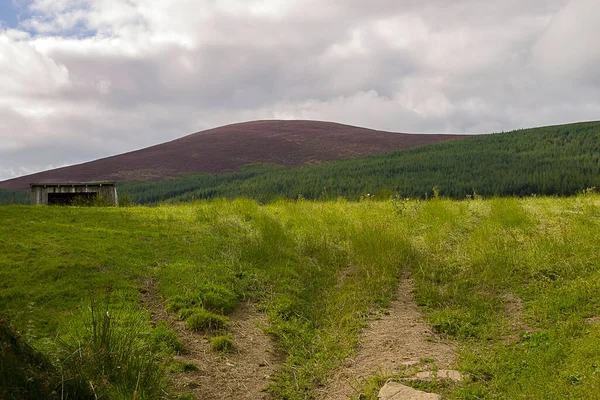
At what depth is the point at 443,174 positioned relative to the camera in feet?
179

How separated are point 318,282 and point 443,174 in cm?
4890

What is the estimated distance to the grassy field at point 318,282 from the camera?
5254 mm

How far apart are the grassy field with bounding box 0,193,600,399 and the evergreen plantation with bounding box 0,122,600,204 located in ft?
109

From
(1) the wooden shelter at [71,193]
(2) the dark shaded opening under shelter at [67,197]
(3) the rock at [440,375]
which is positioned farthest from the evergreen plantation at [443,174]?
(3) the rock at [440,375]

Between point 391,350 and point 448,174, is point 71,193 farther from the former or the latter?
point 448,174

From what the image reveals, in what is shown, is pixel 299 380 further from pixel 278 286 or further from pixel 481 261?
pixel 481 261

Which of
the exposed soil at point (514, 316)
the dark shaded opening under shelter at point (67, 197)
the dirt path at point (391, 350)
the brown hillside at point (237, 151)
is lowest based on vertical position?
the dirt path at point (391, 350)

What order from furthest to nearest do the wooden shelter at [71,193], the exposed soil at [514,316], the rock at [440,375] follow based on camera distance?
the wooden shelter at [71,193] → the exposed soil at [514,316] → the rock at [440,375]

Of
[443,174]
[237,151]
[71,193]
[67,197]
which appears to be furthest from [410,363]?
[237,151]

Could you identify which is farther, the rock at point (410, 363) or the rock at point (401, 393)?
the rock at point (410, 363)

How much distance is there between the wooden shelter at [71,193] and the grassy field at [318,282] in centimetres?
459

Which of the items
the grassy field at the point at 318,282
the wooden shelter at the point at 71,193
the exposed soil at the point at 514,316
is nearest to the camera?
the grassy field at the point at 318,282

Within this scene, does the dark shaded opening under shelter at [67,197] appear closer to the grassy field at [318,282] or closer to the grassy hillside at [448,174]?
the grassy field at [318,282]

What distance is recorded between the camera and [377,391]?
195 inches
